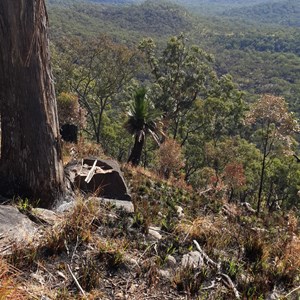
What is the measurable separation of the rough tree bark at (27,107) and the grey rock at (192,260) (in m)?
1.68

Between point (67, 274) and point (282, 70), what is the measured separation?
121188mm

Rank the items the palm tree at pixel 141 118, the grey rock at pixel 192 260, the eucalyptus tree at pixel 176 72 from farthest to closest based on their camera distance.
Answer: the eucalyptus tree at pixel 176 72 < the palm tree at pixel 141 118 < the grey rock at pixel 192 260

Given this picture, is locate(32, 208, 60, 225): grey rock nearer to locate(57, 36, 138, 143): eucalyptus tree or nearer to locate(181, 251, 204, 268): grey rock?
locate(181, 251, 204, 268): grey rock

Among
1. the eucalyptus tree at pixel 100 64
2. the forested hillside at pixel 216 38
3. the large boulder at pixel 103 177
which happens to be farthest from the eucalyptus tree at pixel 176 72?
the forested hillside at pixel 216 38

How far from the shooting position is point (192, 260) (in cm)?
384

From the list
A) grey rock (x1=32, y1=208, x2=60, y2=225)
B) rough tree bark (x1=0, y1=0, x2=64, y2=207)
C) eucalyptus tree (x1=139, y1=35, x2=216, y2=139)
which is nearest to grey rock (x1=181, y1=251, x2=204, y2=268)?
grey rock (x1=32, y1=208, x2=60, y2=225)

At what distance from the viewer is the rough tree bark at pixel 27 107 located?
4023 millimetres

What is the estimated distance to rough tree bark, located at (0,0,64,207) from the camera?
13.2 feet

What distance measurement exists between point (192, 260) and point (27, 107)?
7.54 ft

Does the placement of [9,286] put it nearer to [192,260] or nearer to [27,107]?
[192,260]

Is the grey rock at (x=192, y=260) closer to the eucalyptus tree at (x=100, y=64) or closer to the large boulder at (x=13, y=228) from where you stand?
the large boulder at (x=13, y=228)

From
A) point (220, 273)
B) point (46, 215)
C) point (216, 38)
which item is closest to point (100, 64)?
point (46, 215)

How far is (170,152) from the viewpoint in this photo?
72.9 feet

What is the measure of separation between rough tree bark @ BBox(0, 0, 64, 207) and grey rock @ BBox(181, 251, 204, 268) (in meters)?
1.68
